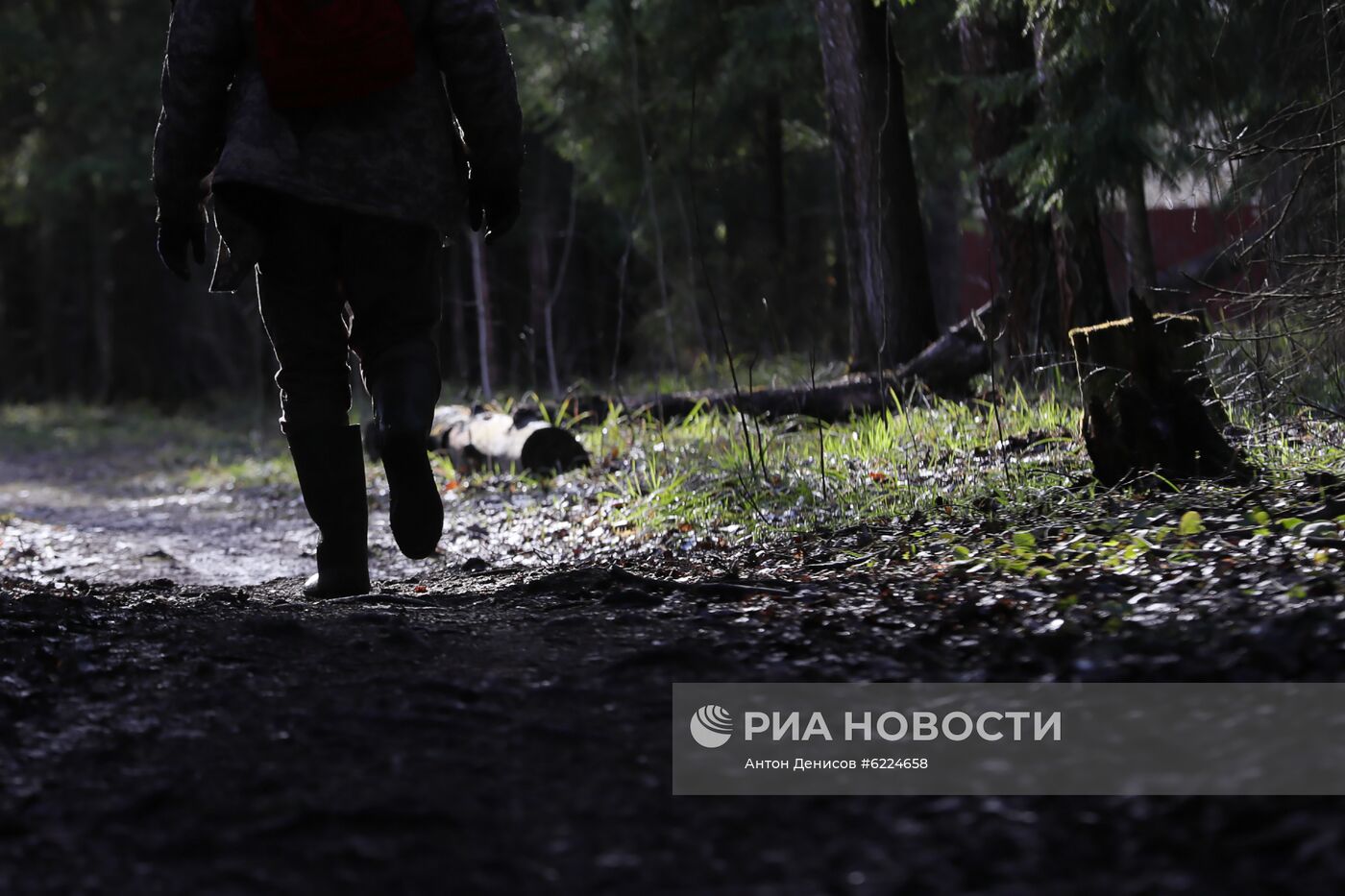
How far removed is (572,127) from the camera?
606 inches

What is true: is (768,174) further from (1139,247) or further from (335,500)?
(335,500)

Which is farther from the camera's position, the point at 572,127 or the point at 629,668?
the point at 572,127

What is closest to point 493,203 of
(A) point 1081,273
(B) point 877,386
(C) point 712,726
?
(C) point 712,726

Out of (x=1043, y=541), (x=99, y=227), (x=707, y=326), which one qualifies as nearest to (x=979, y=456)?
(x=1043, y=541)

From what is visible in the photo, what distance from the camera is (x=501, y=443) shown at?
916 cm

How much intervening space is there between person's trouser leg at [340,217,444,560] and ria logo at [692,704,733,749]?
6.82 feet

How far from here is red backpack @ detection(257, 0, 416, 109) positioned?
4.35m

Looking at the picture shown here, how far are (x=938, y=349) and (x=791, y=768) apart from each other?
7012mm

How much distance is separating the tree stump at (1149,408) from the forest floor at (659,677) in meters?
0.20

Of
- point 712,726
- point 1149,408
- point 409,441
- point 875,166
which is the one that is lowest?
point 712,726

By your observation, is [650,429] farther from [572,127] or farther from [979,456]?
[572,127]

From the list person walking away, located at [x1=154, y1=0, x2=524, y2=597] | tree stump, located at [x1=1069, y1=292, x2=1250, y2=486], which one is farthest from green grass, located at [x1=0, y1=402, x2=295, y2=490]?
tree stump, located at [x1=1069, y1=292, x2=1250, y2=486]

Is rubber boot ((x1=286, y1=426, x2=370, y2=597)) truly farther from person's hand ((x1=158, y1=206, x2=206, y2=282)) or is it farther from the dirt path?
the dirt path

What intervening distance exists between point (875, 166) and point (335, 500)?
6.89 meters
